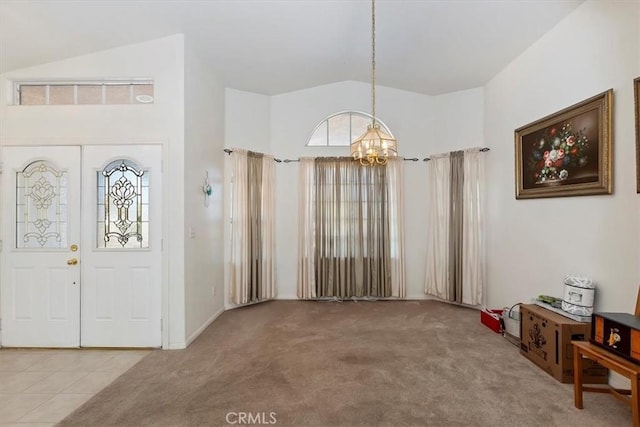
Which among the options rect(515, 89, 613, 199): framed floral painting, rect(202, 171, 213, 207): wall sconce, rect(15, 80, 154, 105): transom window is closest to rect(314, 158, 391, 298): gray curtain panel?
rect(202, 171, 213, 207): wall sconce

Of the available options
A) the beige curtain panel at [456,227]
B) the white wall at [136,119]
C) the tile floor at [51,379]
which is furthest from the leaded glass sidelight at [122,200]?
the beige curtain panel at [456,227]

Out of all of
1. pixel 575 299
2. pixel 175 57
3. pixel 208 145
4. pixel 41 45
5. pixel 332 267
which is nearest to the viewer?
pixel 575 299

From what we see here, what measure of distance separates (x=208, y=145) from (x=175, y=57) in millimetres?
1033

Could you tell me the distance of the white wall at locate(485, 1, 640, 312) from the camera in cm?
228

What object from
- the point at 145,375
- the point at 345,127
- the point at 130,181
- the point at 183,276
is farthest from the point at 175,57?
the point at 145,375

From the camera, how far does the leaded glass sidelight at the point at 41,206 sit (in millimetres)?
3143

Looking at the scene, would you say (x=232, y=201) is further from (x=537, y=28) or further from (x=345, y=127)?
(x=537, y=28)

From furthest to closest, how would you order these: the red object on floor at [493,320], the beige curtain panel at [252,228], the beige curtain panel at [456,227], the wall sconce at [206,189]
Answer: the beige curtain panel at [252,228] < the beige curtain panel at [456,227] < the wall sconce at [206,189] < the red object on floor at [493,320]

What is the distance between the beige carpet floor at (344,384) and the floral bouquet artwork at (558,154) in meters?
1.81

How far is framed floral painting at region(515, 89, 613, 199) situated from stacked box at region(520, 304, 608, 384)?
1107mm

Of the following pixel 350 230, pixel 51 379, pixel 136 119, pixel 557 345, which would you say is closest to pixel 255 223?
pixel 350 230

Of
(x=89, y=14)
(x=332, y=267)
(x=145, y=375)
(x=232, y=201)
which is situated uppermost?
(x=89, y=14)

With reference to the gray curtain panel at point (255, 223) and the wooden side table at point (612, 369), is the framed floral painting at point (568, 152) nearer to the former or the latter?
the wooden side table at point (612, 369)

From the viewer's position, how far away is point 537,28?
3.04 meters
